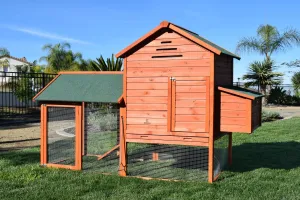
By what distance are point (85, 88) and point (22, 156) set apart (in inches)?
105

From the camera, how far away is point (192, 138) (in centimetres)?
618

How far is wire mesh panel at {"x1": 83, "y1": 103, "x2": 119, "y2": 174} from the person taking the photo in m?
7.47

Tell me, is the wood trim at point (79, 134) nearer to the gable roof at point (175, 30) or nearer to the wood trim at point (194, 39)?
the gable roof at point (175, 30)

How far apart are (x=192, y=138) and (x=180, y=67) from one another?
1219 mm

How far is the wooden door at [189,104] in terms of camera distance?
19.9 ft

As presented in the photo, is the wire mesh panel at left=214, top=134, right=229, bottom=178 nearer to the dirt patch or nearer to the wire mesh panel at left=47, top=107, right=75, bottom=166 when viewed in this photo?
the wire mesh panel at left=47, top=107, right=75, bottom=166

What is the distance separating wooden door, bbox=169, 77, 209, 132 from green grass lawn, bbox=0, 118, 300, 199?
966 millimetres

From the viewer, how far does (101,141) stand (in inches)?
375

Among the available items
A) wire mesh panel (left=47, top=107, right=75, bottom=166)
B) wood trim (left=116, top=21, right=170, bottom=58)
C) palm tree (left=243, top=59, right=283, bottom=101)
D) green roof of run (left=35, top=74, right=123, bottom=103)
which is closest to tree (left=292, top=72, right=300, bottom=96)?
palm tree (left=243, top=59, right=283, bottom=101)

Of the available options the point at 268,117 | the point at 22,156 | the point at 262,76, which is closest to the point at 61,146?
the point at 22,156

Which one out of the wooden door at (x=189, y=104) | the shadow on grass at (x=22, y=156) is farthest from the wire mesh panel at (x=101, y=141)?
the wooden door at (x=189, y=104)

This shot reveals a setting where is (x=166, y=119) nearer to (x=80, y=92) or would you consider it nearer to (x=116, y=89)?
(x=116, y=89)

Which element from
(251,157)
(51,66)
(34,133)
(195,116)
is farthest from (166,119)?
(51,66)

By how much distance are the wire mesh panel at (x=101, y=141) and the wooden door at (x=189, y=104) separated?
161cm
